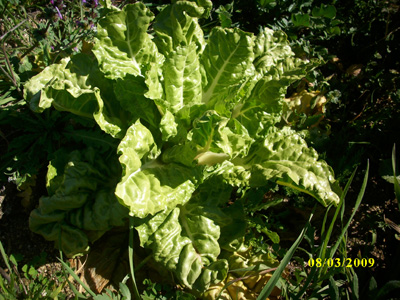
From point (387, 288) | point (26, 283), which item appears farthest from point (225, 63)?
point (26, 283)

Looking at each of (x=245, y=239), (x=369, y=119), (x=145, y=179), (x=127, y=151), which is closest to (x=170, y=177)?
(x=145, y=179)

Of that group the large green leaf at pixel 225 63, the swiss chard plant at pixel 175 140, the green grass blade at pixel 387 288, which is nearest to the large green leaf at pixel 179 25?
the swiss chard plant at pixel 175 140

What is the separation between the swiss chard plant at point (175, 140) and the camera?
1836 mm

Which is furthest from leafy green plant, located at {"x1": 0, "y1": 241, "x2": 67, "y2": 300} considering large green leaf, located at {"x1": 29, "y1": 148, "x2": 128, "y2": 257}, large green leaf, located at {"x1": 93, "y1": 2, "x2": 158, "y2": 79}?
large green leaf, located at {"x1": 93, "y1": 2, "x2": 158, "y2": 79}

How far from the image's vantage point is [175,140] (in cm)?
195

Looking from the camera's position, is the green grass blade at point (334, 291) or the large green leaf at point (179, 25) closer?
the green grass blade at point (334, 291)

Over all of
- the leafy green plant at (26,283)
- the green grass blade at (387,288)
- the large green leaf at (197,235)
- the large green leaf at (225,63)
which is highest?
the large green leaf at (225,63)

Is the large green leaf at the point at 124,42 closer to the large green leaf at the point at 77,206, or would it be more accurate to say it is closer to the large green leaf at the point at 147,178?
the large green leaf at the point at 147,178

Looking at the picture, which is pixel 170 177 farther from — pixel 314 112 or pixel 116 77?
pixel 314 112

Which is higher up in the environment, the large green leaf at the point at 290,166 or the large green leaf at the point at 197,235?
the large green leaf at the point at 290,166

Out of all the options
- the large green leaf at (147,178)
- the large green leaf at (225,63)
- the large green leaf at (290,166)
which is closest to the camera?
the large green leaf at (147,178)

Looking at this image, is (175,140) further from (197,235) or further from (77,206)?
(77,206)

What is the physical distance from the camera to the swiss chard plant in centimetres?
184

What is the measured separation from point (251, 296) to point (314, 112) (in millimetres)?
1502
